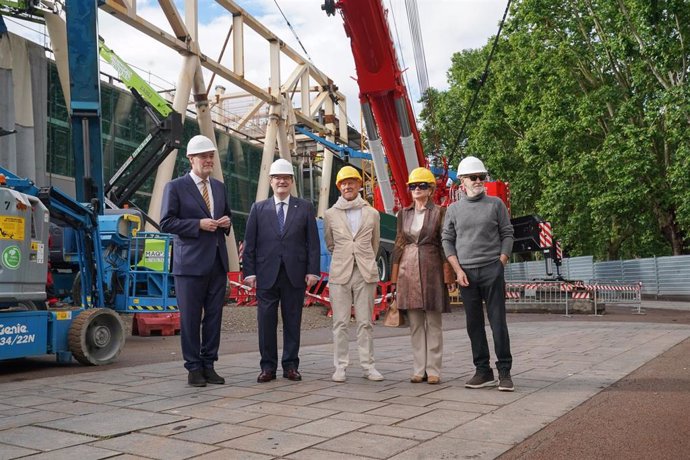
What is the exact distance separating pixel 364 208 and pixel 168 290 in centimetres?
553

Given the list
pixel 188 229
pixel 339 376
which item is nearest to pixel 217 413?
pixel 339 376

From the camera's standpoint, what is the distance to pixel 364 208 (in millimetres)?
6664

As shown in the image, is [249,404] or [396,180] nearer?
[249,404]

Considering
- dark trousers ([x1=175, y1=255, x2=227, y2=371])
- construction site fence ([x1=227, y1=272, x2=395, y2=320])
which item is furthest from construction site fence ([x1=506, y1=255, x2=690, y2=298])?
dark trousers ([x1=175, y1=255, x2=227, y2=371])

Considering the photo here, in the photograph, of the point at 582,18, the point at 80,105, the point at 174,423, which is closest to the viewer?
the point at 174,423

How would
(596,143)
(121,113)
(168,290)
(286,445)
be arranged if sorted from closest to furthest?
(286,445), (168,290), (121,113), (596,143)

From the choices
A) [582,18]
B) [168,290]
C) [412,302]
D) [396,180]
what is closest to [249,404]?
[412,302]

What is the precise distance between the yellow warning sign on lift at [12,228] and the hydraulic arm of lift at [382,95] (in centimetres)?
691

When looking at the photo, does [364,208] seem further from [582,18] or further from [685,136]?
[582,18]

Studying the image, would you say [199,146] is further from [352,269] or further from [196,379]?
[196,379]

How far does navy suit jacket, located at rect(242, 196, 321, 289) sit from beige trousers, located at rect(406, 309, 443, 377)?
107 cm

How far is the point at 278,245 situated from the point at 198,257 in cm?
75

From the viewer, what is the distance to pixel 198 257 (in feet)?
20.1

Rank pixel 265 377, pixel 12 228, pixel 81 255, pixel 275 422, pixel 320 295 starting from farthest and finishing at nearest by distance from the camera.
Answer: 1. pixel 320 295
2. pixel 81 255
3. pixel 12 228
4. pixel 265 377
5. pixel 275 422
